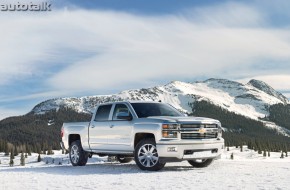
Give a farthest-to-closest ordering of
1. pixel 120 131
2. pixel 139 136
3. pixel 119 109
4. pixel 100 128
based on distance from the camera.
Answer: pixel 100 128 → pixel 119 109 → pixel 120 131 → pixel 139 136

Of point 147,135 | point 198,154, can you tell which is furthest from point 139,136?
point 198,154

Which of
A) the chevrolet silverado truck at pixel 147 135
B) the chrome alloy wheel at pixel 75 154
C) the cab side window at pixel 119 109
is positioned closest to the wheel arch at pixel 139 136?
the chevrolet silverado truck at pixel 147 135

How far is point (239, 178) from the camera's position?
11695 mm

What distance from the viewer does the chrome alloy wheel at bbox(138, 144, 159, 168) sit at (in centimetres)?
1409

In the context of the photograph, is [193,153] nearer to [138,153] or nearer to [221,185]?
[138,153]

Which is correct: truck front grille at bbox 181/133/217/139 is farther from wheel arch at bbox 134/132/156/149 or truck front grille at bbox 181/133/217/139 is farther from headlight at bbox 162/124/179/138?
wheel arch at bbox 134/132/156/149

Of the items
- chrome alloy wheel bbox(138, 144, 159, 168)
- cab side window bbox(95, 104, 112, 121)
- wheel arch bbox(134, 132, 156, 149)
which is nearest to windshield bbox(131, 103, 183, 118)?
wheel arch bbox(134, 132, 156, 149)

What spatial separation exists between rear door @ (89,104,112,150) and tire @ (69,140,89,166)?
78 cm

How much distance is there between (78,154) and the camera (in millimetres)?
17438

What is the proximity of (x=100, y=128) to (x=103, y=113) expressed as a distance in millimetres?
607

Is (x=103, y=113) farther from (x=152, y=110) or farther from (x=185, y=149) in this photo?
(x=185, y=149)

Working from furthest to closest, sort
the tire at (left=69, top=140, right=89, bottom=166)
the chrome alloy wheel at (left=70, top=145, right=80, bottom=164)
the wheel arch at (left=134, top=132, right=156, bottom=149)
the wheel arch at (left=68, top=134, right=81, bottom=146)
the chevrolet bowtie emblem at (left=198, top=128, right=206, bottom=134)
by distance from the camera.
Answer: the wheel arch at (left=68, top=134, right=81, bottom=146)
the chrome alloy wheel at (left=70, top=145, right=80, bottom=164)
the tire at (left=69, top=140, right=89, bottom=166)
the wheel arch at (left=134, top=132, right=156, bottom=149)
the chevrolet bowtie emblem at (left=198, top=128, right=206, bottom=134)

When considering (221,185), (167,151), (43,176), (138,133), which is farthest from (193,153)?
(43,176)

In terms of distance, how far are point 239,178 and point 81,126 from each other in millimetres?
7446
